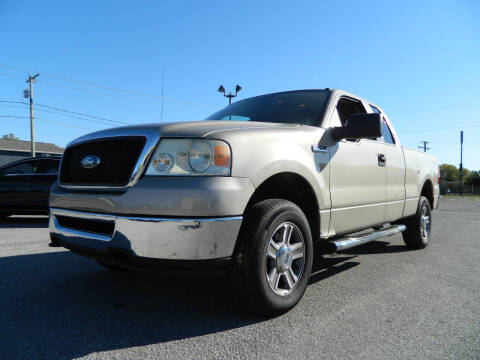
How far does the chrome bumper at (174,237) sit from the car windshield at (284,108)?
1.55 m

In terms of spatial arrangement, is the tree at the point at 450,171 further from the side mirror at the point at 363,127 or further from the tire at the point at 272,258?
the tire at the point at 272,258

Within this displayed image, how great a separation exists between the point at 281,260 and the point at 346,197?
3.61 feet

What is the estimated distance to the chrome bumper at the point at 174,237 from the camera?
2.03 m

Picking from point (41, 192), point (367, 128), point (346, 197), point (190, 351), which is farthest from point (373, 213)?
point (41, 192)

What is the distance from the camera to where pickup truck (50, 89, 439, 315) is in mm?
2047

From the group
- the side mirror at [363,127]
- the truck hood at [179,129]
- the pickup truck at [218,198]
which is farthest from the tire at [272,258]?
the side mirror at [363,127]

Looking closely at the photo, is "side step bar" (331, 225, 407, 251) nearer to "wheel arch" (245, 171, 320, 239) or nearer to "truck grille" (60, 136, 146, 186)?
"wheel arch" (245, 171, 320, 239)

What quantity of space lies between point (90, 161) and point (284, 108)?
194 centimetres

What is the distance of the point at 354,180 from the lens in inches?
132

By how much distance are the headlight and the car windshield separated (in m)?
1.34

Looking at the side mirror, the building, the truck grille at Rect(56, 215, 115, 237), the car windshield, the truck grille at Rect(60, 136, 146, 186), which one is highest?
the building

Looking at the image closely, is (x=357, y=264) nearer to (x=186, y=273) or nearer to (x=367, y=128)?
(x=367, y=128)

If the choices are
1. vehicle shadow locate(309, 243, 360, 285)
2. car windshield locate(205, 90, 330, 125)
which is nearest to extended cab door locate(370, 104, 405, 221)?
vehicle shadow locate(309, 243, 360, 285)

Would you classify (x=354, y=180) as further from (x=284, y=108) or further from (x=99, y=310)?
(x=99, y=310)
